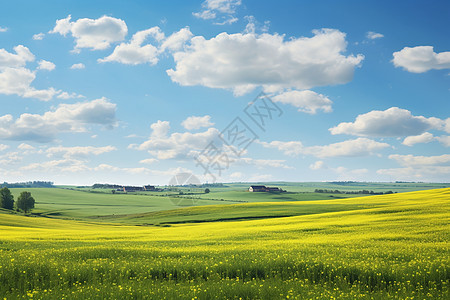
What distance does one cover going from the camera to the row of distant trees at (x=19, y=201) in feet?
276

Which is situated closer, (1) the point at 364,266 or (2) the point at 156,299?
(2) the point at 156,299

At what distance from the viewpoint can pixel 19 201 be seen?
276 feet

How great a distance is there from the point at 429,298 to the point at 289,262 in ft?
15.9

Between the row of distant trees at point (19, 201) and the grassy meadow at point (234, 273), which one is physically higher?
the grassy meadow at point (234, 273)

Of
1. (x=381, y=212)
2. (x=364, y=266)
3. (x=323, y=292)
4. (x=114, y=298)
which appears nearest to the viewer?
(x=114, y=298)

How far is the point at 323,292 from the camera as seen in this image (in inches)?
396

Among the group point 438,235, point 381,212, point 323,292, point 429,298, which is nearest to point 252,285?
point 323,292

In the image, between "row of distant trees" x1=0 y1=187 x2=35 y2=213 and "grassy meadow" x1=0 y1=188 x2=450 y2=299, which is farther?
"row of distant trees" x1=0 y1=187 x2=35 y2=213

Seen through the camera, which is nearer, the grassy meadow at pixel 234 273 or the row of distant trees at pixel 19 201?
the grassy meadow at pixel 234 273

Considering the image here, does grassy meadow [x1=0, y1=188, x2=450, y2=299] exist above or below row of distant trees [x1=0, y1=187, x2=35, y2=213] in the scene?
above

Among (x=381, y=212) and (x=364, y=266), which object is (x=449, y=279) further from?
(x=381, y=212)

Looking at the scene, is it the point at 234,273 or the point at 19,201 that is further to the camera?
the point at 19,201

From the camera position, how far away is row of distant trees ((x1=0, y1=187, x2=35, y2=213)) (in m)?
84.0

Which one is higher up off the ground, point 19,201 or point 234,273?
point 234,273
